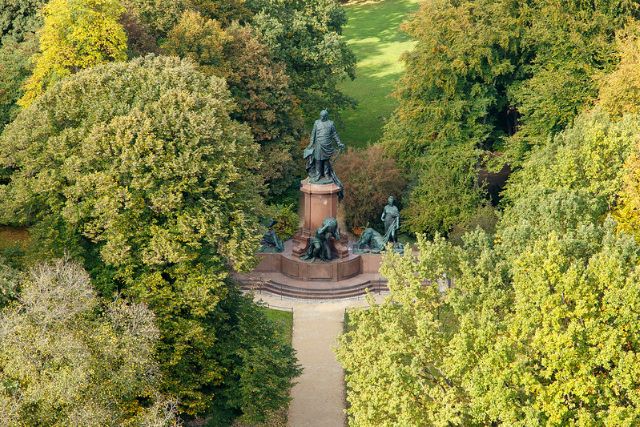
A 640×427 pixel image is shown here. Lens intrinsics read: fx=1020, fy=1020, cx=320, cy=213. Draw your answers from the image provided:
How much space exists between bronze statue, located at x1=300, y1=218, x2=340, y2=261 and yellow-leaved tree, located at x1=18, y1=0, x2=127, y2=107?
11907 mm

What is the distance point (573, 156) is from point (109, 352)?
65.0 feet

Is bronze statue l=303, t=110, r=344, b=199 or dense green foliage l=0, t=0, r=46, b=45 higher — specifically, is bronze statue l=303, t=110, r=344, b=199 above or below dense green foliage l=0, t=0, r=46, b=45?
below

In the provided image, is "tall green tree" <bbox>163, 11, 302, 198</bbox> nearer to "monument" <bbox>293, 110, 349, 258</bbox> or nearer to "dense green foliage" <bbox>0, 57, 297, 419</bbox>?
"monument" <bbox>293, 110, 349, 258</bbox>

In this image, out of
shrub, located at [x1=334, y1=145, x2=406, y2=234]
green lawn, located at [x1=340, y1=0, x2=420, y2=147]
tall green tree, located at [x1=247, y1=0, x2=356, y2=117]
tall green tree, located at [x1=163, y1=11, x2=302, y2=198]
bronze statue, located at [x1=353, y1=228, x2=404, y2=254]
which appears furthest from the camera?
green lawn, located at [x1=340, y1=0, x2=420, y2=147]

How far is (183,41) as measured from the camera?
174 feet

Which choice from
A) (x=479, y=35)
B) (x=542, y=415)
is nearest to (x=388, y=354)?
(x=542, y=415)

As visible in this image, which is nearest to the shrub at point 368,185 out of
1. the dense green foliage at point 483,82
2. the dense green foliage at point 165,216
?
the dense green foliage at point 483,82

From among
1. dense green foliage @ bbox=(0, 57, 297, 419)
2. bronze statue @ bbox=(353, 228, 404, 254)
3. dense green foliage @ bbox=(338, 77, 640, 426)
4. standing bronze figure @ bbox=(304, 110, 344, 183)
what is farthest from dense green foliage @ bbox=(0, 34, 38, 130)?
dense green foliage @ bbox=(338, 77, 640, 426)

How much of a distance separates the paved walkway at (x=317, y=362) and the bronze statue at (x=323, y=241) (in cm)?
235

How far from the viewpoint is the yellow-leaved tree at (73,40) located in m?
45.5

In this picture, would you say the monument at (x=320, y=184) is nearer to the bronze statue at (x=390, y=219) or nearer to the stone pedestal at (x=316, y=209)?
the stone pedestal at (x=316, y=209)

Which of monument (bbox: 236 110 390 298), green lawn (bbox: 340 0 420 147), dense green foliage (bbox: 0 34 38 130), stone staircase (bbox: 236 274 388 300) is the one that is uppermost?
dense green foliage (bbox: 0 34 38 130)

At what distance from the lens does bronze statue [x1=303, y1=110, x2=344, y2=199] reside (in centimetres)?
4559

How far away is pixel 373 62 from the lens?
8475 cm
